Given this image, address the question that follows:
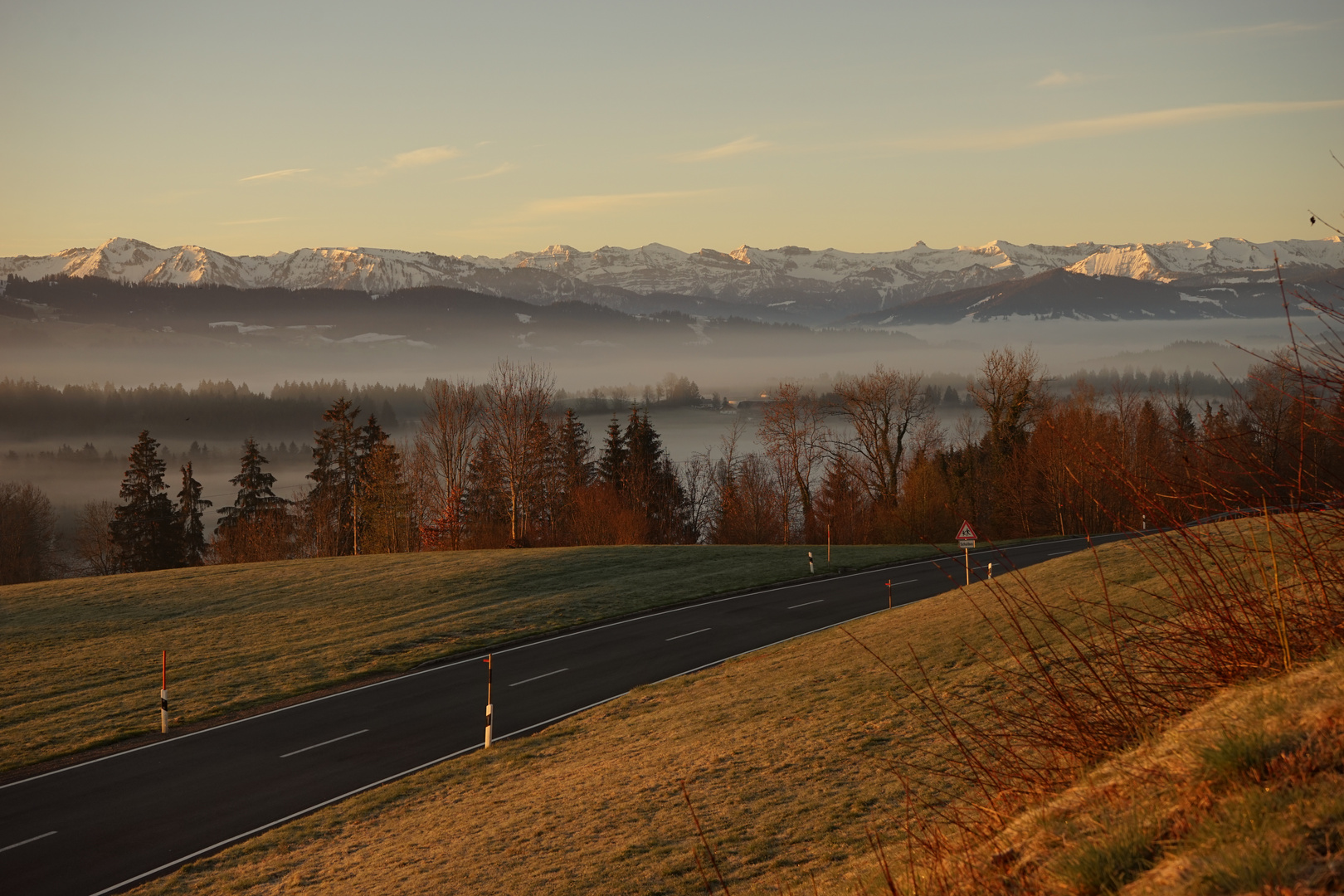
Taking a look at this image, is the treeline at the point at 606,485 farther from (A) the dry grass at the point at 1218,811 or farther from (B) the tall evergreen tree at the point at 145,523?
(A) the dry grass at the point at 1218,811

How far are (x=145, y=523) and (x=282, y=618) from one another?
160ft

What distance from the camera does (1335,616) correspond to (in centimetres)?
547

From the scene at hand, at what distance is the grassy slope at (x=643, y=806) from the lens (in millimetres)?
8461

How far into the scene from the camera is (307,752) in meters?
16.7

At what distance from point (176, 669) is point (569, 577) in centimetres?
1530

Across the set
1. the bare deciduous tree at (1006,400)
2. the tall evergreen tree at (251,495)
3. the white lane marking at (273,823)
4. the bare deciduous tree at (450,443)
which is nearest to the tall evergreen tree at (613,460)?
the bare deciduous tree at (450,443)

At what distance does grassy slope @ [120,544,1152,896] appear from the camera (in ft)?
27.8

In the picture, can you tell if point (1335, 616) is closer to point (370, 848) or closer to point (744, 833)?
point (744, 833)

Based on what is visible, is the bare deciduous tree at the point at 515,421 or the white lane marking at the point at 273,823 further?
the bare deciduous tree at the point at 515,421

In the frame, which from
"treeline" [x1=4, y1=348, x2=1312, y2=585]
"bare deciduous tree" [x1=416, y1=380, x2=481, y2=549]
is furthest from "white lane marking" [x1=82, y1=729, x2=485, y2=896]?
"bare deciduous tree" [x1=416, y1=380, x2=481, y2=549]

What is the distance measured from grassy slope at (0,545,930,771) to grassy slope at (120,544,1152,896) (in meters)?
8.87

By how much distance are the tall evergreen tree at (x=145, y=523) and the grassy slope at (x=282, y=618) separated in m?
32.4

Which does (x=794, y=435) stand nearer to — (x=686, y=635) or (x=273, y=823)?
(x=686, y=635)

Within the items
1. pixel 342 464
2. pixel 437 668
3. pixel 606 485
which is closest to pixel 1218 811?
pixel 437 668
